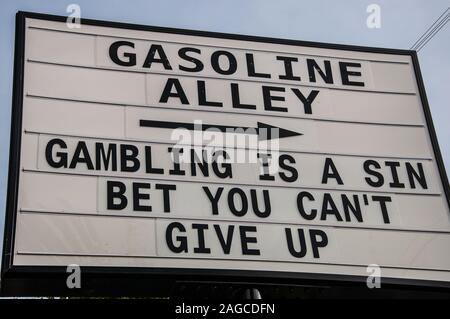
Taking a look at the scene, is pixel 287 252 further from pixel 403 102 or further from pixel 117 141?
pixel 403 102

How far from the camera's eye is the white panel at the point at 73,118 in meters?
5.11

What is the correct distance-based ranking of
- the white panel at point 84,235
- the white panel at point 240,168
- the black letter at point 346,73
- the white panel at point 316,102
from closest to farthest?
the white panel at point 84,235
the white panel at point 240,168
the white panel at point 316,102
the black letter at point 346,73

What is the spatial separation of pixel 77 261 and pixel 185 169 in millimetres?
1006

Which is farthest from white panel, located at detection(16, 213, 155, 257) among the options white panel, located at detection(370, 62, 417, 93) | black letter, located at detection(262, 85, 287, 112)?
white panel, located at detection(370, 62, 417, 93)

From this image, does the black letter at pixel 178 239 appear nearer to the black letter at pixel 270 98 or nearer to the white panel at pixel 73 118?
the white panel at pixel 73 118

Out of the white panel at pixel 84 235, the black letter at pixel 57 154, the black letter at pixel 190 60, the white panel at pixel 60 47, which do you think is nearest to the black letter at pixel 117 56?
the white panel at pixel 60 47

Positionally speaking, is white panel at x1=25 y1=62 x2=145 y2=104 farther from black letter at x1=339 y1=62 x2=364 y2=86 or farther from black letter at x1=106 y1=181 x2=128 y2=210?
black letter at x1=339 y1=62 x2=364 y2=86

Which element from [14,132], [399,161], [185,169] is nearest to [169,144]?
[185,169]

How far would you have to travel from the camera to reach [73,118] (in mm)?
5215

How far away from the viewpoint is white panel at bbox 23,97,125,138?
5113mm

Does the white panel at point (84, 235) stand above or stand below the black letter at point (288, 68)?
below

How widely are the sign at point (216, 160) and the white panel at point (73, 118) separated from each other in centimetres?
1

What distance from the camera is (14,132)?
4.96 metres

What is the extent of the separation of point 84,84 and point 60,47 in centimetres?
38
